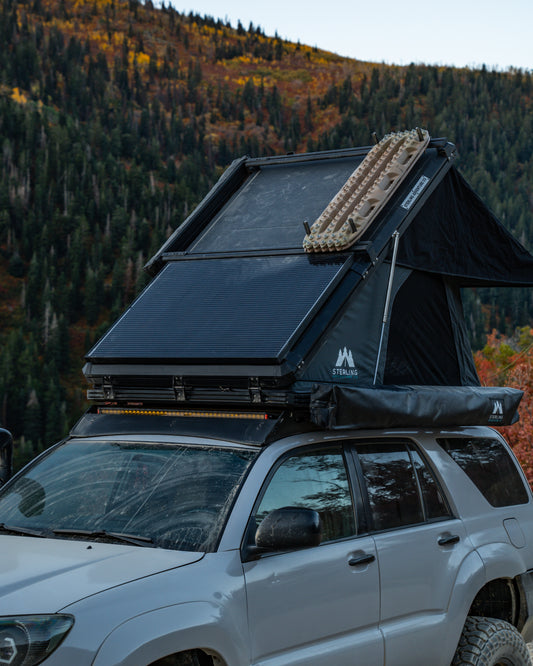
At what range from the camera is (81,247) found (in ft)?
419

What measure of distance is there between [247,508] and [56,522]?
973mm

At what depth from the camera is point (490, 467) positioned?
20.3 feet

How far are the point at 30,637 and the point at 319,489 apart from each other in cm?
180

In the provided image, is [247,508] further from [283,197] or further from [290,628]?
[283,197]

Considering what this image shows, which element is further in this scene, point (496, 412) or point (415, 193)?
point (415, 193)

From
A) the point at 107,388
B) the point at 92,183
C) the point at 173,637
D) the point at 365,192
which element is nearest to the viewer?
the point at 173,637

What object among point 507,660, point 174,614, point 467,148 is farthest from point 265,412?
point 467,148

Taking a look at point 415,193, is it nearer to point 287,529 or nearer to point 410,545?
point 410,545

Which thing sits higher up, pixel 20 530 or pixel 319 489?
pixel 319 489

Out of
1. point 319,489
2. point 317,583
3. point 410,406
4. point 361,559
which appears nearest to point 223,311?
point 410,406

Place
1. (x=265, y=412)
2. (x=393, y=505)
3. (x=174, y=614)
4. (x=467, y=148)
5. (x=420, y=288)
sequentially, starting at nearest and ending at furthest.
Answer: (x=174, y=614) < (x=265, y=412) < (x=393, y=505) < (x=420, y=288) < (x=467, y=148)

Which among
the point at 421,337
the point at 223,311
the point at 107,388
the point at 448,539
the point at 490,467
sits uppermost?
the point at 223,311

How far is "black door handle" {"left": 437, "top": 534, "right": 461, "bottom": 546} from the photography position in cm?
534

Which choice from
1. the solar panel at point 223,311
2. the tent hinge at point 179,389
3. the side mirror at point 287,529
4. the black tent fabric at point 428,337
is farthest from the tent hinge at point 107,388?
the black tent fabric at point 428,337
